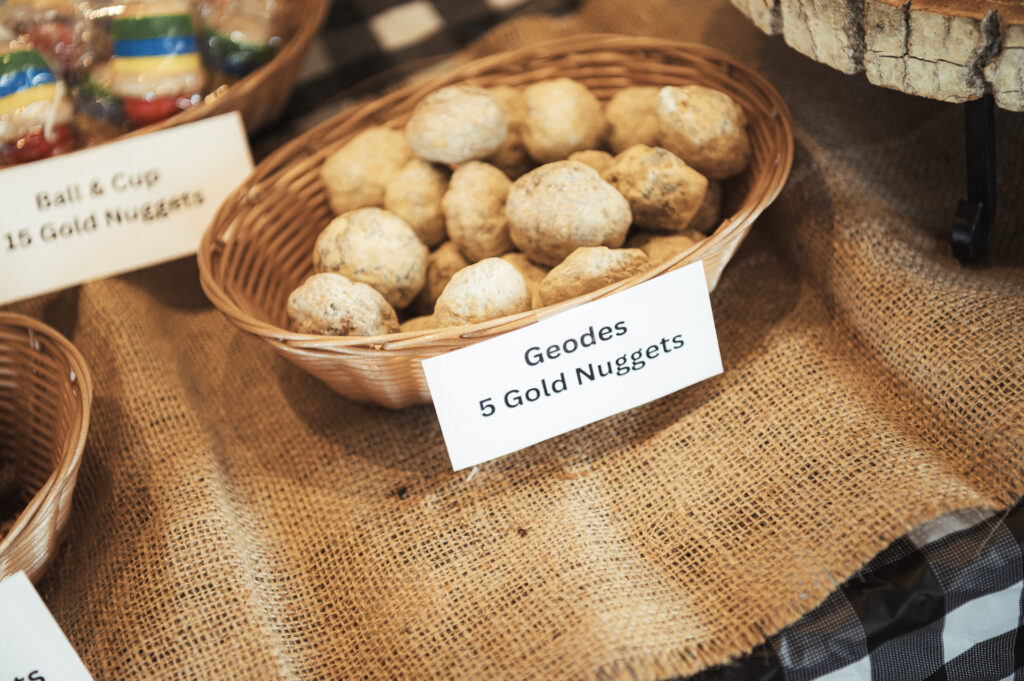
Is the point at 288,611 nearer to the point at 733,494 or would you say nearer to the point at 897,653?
the point at 733,494

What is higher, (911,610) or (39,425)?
(39,425)

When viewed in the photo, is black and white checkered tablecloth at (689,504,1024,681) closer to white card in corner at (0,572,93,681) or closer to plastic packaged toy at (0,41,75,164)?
white card in corner at (0,572,93,681)

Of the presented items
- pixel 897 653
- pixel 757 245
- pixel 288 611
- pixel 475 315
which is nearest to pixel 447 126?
pixel 475 315

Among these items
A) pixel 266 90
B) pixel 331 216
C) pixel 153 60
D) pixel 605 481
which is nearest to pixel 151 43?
pixel 153 60


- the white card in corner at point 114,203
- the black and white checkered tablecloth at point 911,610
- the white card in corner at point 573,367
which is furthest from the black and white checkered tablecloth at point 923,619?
the white card in corner at point 114,203

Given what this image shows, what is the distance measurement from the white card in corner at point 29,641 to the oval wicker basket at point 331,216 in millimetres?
303

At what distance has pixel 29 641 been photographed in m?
0.69

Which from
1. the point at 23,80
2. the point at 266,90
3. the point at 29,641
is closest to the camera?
the point at 29,641

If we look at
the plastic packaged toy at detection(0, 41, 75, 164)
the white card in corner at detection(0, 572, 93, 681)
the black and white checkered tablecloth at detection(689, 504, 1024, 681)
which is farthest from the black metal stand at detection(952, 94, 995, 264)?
the plastic packaged toy at detection(0, 41, 75, 164)

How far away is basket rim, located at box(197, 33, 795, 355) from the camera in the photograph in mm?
741

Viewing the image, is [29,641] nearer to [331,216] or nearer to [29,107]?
[331,216]

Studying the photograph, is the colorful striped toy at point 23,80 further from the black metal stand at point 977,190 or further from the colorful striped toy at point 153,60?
the black metal stand at point 977,190

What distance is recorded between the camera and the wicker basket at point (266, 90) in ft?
3.59

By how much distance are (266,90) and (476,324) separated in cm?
65
